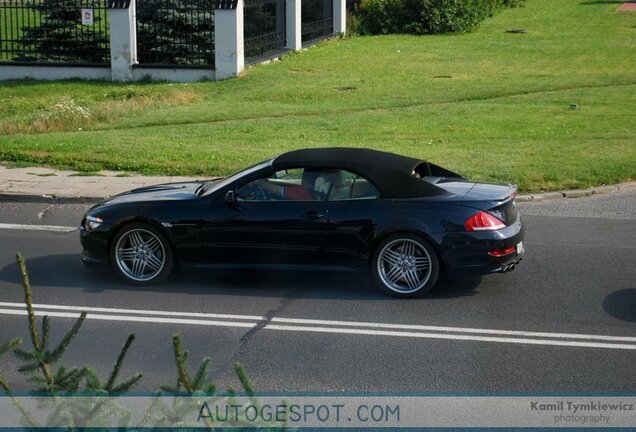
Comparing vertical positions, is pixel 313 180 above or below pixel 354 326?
above

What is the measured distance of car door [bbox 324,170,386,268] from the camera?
9.45 m

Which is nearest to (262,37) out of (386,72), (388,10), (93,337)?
(386,72)

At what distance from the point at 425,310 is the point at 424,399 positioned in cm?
214

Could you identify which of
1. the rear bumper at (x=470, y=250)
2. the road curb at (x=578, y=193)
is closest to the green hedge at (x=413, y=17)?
the road curb at (x=578, y=193)

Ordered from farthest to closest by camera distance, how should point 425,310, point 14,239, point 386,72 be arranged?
1. point 386,72
2. point 14,239
3. point 425,310

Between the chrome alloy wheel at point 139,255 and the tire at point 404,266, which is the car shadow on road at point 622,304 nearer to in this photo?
the tire at point 404,266

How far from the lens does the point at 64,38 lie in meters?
27.0

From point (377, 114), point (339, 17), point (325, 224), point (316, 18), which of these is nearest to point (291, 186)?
point (325, 224)

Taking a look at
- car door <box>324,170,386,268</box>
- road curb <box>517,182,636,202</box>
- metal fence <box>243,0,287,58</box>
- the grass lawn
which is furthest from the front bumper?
metal fence <box>243,0,287,58</box>

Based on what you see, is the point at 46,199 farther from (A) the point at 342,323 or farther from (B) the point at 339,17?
(B) the point at 339,17

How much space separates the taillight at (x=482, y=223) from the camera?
9320 millimetres

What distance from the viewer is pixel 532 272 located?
1036 cm

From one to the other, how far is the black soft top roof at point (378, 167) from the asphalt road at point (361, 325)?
3.30 ft

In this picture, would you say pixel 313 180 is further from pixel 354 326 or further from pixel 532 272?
pixel 532 272
